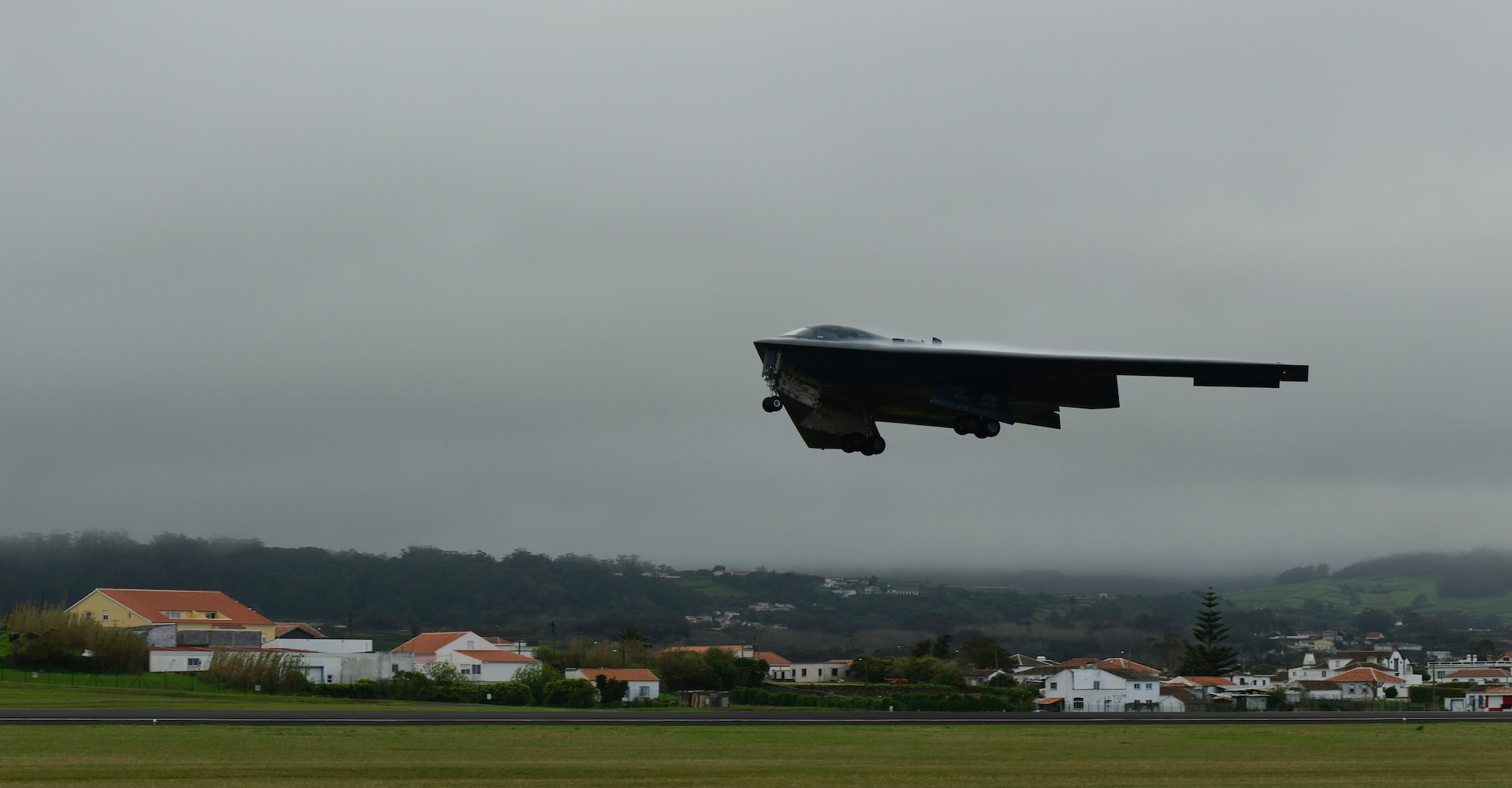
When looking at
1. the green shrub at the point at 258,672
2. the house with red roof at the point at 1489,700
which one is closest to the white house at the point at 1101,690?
the house with red roof at the point at 1489,700

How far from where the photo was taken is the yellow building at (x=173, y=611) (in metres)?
133

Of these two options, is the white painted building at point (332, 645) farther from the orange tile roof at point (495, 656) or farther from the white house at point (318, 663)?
the orange tile roof at point (495, 656)

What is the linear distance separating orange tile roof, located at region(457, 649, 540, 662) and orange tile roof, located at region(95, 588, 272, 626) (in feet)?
96.8

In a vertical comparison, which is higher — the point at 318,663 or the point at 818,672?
the point at 318,663

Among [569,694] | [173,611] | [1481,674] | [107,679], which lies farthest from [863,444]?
[1481,674]

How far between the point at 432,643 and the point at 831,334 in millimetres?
100993

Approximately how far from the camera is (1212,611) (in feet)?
602

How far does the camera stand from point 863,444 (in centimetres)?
4438

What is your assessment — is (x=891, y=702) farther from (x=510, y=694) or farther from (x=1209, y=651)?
(x=1209, y=651)

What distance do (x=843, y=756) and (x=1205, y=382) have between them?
770 inches

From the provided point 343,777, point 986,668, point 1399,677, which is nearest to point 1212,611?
point 1399,677

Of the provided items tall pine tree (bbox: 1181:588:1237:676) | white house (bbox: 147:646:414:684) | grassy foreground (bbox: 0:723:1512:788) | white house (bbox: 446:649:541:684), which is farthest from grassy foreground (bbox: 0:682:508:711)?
tall pine tree (bbox: 1181:588:1237:676)

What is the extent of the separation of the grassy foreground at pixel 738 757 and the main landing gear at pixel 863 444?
10330 millimetres

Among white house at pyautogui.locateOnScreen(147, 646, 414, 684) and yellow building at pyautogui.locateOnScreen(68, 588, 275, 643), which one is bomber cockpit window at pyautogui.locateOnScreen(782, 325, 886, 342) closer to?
white house at pyautogui.locateOnScreen(147, 646, 414, 684)
